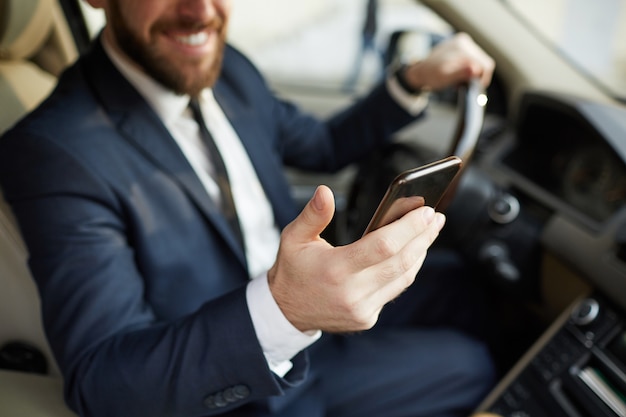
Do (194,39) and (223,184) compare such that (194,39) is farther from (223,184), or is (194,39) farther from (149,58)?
(223,184)

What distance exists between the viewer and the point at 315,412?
1.02 metres

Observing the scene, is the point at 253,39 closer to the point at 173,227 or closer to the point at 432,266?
the point at 432,266

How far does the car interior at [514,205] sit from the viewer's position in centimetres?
99

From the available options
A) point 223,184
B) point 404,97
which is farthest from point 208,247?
point 404,97

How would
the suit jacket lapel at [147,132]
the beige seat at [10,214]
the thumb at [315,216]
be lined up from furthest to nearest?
the suit jacket lapel at [147,132], the beige seat at [10,214], the thumb at [315,216]

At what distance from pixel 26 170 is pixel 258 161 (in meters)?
0.45

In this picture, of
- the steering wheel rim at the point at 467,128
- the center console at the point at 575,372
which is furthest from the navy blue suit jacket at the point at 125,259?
the center console at the point at 575,372

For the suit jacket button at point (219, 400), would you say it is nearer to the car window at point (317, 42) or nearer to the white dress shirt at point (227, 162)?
the white dress shirt at point (227, 162)

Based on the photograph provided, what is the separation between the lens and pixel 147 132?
37.1 inches

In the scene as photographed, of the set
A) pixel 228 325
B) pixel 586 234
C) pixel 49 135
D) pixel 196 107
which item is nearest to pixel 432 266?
pixel 586 234

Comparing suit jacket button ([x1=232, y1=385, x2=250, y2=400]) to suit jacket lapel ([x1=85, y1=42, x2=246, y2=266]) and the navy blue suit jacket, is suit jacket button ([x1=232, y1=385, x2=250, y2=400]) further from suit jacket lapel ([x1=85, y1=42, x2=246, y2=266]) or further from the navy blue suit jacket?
suit jacket lapel ([x1=85, y1=42, x2=246, y2=266])

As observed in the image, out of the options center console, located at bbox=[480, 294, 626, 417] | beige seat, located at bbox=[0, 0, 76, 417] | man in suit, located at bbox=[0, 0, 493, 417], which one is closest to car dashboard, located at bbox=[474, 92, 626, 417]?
center console, located at bbox=[480, 294, 626, 417]

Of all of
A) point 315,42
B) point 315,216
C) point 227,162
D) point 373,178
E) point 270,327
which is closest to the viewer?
point 315,216

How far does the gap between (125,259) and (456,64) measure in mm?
777
